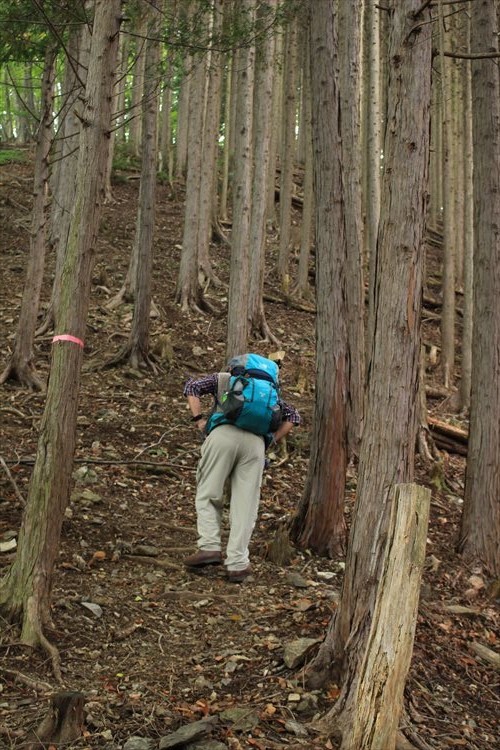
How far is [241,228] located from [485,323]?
12.7 feet

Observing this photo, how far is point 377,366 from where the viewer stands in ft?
13.1

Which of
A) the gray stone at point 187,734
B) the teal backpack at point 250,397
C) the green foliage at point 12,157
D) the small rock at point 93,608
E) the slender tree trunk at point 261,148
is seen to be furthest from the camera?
the green foliage at point 12,157

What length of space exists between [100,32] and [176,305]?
9.49m

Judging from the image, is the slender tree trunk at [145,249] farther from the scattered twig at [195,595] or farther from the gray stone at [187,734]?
the gray stone at [187,734]

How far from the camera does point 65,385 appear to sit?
4484 millimetres

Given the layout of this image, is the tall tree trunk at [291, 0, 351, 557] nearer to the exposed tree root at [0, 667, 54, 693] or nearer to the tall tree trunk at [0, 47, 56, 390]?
the exposed tree root at [0, 667, 54, 693]

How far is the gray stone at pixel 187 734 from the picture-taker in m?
3.46

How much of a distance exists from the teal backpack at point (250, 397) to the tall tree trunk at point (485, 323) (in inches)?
93.6

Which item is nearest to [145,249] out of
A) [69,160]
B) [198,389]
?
[69,160]

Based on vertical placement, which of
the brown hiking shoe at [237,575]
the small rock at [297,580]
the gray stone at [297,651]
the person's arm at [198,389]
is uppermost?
the person's arm at [198,389]

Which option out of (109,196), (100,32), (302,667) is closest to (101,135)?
(100,32)

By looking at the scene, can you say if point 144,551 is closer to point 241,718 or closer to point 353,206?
point 241,718

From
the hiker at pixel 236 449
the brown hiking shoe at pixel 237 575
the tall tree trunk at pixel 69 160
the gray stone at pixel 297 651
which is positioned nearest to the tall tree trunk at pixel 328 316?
the hiker at pixel 236 449

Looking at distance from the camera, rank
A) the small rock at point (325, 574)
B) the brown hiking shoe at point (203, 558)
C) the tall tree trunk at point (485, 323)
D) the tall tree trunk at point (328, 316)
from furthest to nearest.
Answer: the tall tree trunk at point (485, 323)
the tall tree trunk at point (328, 316)
the small rock at point (325, 574)
the brown hiking shoe at point (203, 558)
